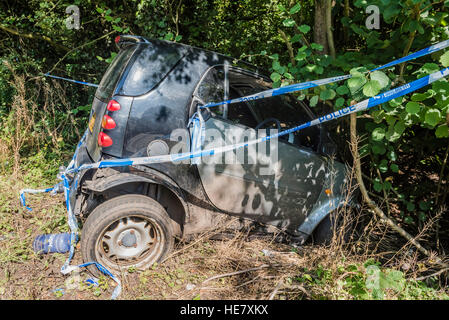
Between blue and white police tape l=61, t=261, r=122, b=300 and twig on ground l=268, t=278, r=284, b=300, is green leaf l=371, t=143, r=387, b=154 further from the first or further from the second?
blue and white police tape l=61, t=261, r=122, b=300

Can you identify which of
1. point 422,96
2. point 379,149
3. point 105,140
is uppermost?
point 422,96

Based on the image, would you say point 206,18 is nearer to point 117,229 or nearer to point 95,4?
point 95,4

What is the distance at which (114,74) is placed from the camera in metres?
2.99

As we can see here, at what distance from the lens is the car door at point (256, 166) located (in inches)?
116

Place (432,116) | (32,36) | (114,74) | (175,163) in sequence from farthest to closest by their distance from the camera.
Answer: (32,36) → (114,74) → (175,163) → (432,116)

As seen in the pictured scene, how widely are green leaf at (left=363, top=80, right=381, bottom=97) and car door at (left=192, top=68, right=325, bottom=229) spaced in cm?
95

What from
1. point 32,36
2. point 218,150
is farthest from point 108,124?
point 32,36

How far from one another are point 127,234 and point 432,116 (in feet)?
8.61

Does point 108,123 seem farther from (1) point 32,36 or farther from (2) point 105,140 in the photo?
(1) point 32,36

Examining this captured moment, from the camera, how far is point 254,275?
283cm

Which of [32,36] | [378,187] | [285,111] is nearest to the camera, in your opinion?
[285,111]

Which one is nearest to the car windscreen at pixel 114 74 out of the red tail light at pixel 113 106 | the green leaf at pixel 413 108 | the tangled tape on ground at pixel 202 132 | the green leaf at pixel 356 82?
the red tail light at pixel 113 106

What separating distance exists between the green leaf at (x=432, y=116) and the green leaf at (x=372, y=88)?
487 mm
